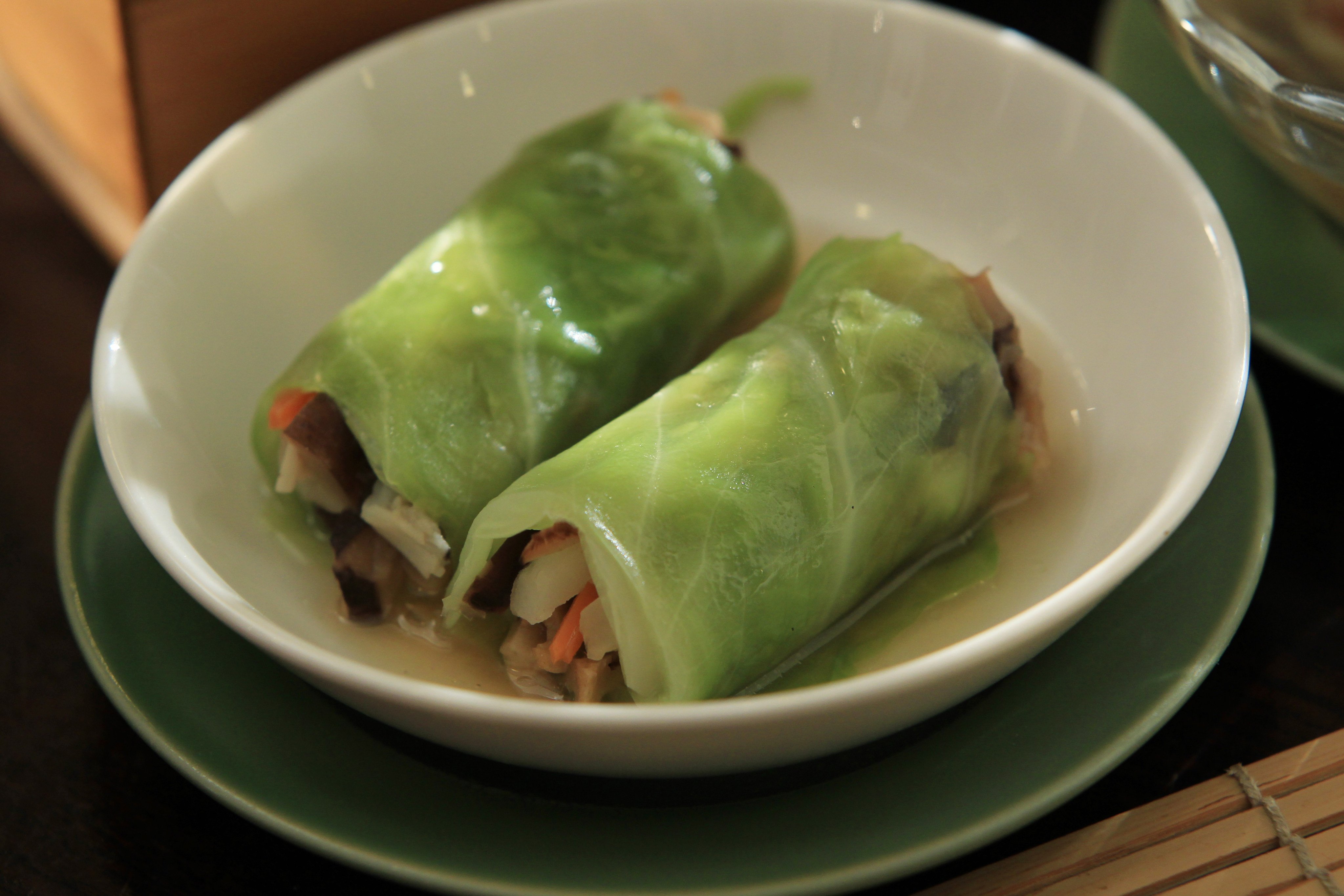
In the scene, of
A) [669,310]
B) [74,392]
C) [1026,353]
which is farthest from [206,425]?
[1026,353]

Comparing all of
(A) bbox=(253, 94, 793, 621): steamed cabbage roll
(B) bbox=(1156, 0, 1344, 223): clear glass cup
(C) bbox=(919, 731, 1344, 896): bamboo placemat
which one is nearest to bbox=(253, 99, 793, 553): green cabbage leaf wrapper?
(A) bbox=(253, 94, 793, 621): steamed cabbage roll

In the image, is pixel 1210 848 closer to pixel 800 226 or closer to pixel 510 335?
pixel 510 335

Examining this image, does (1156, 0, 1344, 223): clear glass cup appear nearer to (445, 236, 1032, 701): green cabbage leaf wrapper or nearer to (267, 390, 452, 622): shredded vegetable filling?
(445, 236, 1032, 701): green cabbage leaf wrapper

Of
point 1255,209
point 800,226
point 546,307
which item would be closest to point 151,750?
point 546,307


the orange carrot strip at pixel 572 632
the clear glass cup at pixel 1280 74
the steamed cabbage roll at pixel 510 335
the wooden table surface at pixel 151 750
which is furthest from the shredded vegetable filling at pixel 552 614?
the clear glass cup at pixel 1280 74

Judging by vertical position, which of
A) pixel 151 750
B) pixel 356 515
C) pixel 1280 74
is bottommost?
pixel 151 750
